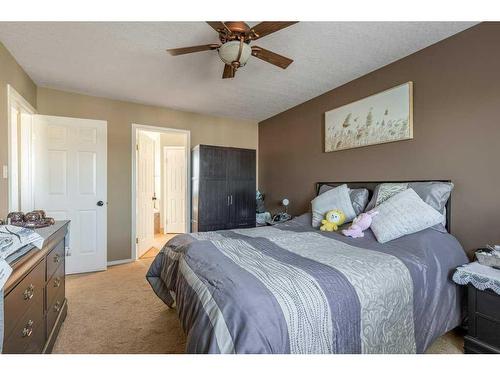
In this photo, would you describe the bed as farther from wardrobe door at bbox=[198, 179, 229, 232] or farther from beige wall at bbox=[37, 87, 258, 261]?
beige wall at bbox=[37, 87, 258, 261]

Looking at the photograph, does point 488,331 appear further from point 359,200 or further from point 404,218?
point 359,200

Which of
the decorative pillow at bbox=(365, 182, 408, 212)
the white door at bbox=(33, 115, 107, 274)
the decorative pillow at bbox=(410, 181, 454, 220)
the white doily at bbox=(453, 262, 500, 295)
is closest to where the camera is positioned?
the white doily at bbox=(453, 262, 500, 295)

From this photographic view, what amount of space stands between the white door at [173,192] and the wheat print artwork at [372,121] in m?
3.80

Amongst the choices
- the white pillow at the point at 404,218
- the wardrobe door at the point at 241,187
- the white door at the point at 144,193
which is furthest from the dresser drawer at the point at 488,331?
the white door at the point at 144,193

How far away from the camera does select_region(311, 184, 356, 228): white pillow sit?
2.60 m

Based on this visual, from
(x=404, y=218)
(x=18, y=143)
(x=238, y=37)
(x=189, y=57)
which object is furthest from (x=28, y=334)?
(x=18, y=143)

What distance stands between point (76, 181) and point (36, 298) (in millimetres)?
2265

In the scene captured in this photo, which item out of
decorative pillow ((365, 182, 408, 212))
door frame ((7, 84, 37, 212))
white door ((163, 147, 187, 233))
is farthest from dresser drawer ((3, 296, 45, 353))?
white door ((163, 147, 187, 233))

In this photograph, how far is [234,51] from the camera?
171 centimetres

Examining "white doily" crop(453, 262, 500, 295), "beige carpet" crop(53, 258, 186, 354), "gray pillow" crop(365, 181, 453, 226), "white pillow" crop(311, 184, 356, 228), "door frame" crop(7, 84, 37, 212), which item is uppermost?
"door frame" crop(7, 84, 37, 212)

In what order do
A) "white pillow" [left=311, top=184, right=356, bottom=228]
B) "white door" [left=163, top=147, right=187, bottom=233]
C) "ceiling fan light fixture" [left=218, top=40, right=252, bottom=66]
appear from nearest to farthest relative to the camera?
"ceiling fan light fixture" [left=218, top=40, right=252, bottom=66] < "white pillow" [left=311, top=184, right=356, bottom=228] < "white door" [left=163, top=147, right=187, bottom=233]

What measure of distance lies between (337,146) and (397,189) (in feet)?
3.47

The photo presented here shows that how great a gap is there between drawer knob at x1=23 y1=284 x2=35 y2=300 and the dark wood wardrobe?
8.21 ft

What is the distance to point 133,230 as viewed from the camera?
382 cm
